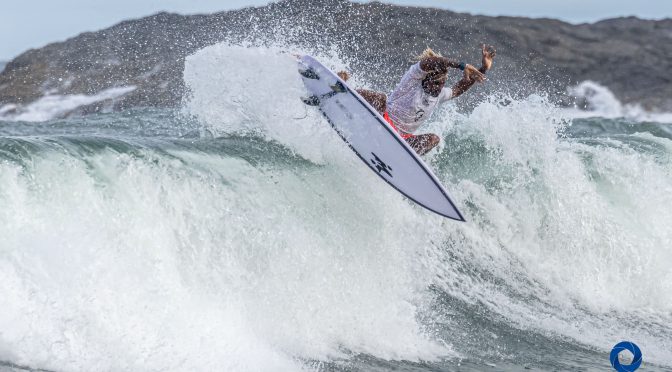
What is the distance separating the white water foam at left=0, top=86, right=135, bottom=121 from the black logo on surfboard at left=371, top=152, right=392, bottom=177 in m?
30.8

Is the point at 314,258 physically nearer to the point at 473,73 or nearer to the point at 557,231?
the point at 473,73

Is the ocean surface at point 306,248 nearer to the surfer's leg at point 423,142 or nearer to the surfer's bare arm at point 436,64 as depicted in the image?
the surfer's leg at point 423,142

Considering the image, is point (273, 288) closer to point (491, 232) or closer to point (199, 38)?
point (491, 232)

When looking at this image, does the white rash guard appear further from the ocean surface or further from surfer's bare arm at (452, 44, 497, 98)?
the ocean surface

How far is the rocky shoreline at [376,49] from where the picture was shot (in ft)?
136

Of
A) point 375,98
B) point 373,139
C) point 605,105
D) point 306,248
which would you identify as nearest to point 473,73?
point 375,98

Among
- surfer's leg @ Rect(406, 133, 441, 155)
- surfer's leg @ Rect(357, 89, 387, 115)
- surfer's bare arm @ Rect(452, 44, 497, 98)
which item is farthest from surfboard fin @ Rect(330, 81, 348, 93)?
surfer's bare arm @ Rect(452, 44, 497, 98)

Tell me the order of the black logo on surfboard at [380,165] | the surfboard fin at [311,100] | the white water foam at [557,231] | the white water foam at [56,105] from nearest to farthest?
the black logo on surfboard at [380,165]
the surfboard fin at [311,100]
the white water foam at [557,231]
the white water foam at [56,105]

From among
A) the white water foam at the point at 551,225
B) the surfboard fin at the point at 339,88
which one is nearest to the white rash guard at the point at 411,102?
the surfboard fin at the point at 339,88

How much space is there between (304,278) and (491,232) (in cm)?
378

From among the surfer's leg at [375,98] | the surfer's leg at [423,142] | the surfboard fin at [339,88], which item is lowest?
the surfer's leg at [423,142]

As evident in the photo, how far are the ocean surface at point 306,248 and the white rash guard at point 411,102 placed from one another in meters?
0.70

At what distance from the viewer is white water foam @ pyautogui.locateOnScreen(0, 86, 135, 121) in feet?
123

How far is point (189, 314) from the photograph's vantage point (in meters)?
5.89
